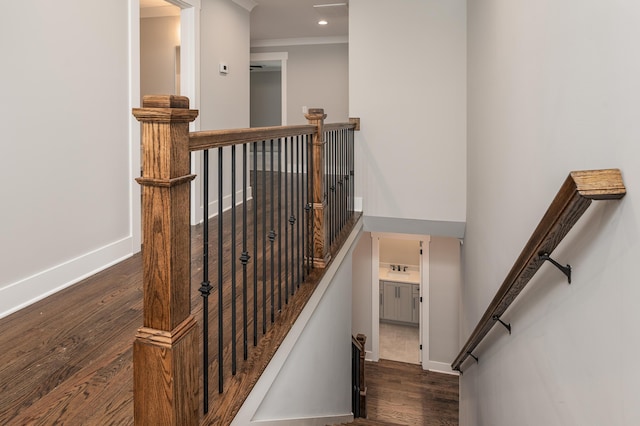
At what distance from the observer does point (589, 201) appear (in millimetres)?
1114

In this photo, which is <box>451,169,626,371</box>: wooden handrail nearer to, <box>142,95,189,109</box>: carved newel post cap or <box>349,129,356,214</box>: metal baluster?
<box>142,95,189,109</box>: carved newel post cap

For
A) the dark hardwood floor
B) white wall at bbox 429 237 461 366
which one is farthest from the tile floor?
the dark hardwood floor

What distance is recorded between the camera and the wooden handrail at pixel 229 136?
1.26 m

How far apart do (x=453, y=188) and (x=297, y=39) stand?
4.25 m

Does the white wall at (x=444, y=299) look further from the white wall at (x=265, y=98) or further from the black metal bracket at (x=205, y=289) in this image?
the white wall at (x=265, y=98)

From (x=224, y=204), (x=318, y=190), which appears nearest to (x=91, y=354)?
(x=318, y=190)

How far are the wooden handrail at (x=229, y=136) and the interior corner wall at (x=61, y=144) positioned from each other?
1.32m

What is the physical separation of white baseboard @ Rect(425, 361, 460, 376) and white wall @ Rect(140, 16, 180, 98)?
5.24 metres

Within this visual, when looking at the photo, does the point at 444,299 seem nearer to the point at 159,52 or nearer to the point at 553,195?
the point at 159,52

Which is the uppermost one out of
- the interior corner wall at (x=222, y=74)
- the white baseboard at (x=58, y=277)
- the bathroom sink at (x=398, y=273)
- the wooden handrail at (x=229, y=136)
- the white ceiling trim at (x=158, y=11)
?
the white ceiling trim at (x=158, y=11)

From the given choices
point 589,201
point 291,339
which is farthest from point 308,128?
point 589,201

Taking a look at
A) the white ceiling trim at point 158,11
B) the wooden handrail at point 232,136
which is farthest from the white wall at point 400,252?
the wooden handrail at point 232,136

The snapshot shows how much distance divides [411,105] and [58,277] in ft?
11.3

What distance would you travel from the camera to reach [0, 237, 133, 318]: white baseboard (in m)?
2.21
